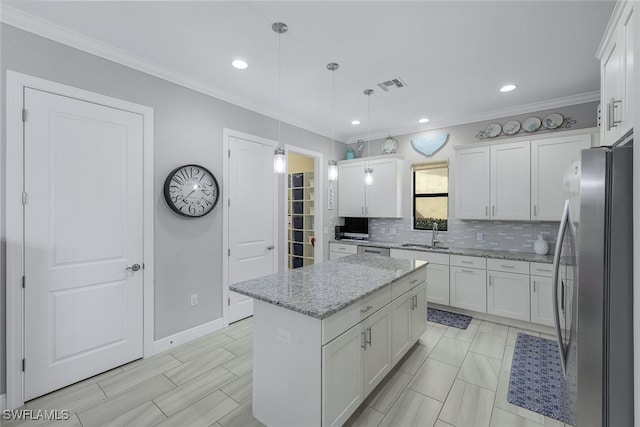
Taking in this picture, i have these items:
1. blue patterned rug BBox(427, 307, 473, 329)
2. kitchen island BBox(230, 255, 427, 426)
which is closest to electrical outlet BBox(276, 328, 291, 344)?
kitchen island BBox(230, 255, 427, 426)

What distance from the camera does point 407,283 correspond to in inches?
98.5

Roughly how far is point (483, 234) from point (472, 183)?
0.78 meters

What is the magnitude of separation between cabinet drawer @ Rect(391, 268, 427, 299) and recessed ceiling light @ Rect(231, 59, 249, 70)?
2.45 metres

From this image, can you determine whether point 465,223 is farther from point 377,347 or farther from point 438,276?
point 377,347

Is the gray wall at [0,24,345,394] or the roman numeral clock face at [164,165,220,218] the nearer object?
the gray wall at [0,24,345,394]

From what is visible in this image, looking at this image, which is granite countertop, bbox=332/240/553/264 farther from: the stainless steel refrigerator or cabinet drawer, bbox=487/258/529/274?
the stainless steel refrigerator

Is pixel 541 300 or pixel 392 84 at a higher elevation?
pixel 392 84

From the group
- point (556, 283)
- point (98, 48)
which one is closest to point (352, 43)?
point (98, 48)

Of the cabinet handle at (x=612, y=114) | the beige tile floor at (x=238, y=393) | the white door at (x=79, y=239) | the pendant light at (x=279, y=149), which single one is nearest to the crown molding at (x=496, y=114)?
the pendant light at (x=279, y=149)

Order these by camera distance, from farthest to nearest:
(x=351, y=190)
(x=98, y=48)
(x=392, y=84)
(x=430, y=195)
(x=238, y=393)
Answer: (x=351, y=190) < (x=430, y=195) < (x=392, y=84) < (x=98, y=48) < (x=238, y=393)

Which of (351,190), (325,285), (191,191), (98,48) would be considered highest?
(98,48)

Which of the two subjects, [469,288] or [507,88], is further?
[469,288]

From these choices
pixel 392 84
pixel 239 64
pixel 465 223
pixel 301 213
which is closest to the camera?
pixel 239 64

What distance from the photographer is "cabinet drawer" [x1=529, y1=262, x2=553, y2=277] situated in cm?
314
